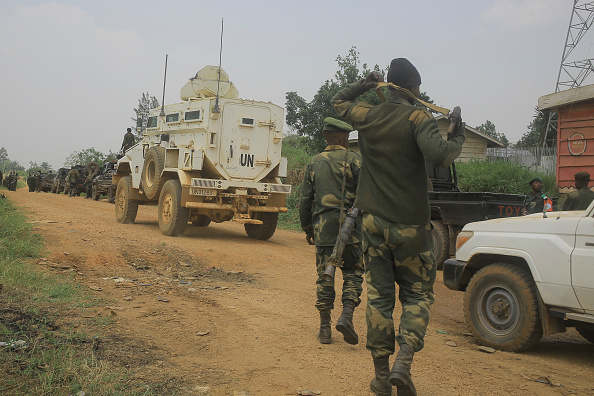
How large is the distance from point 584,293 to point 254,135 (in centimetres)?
813

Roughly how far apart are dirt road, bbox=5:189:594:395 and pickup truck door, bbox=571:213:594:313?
0.60m

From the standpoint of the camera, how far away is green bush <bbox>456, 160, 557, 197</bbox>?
15.7 meters

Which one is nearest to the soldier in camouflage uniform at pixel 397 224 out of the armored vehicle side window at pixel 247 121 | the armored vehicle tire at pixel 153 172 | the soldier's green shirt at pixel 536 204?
the soldier's green shirt at pixel 536 204

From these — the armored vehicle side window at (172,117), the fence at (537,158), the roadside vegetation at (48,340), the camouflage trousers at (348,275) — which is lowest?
the roadside vegetation at (48,340)

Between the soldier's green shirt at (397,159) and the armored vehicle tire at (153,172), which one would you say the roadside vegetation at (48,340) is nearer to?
the soldier's green shirt at (397,159)

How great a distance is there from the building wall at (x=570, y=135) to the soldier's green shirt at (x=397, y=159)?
1073 centimetres

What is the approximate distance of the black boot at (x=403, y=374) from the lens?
3.21m

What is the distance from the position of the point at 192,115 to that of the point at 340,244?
809 centimetres

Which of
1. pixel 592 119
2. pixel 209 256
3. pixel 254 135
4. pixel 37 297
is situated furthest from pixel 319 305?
pixel 592 119

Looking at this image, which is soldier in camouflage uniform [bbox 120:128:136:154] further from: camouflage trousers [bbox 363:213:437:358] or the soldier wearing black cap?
camouflage trousers [bbox 363:213:437:358]

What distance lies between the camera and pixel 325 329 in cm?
490

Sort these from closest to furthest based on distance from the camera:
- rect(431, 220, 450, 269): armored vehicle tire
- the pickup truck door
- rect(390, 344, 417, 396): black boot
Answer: rect(390, 344, 417, 396): black boot
the pickup truck door
rect(431, 220, 450, 269): armored vehicle tire

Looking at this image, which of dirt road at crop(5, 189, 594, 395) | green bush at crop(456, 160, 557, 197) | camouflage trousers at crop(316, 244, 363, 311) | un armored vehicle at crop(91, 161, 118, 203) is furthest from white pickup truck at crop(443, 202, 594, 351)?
un armored vehicle at crop(91, 161, 118, 203)

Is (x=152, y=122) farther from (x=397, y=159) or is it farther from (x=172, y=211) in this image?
(x=397, y=159)
